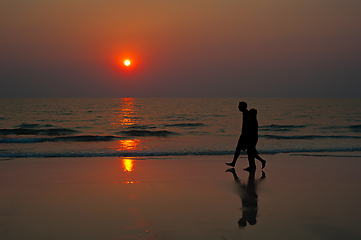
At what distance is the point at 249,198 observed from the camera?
19.8ft

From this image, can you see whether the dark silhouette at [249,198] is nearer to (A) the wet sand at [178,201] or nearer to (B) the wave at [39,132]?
(A) the wet sand at [178,201]

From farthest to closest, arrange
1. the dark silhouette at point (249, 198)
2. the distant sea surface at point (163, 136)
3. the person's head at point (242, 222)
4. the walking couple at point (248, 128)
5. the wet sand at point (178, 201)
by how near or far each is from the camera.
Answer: the distant sea surface at point (163, 136)
the walking couple at point (248, 128)
the dark silhouette at point (249, 198)
the person's head at point (242, 222)
the wet sand at point (178, 201)

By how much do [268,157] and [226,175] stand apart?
140 inches

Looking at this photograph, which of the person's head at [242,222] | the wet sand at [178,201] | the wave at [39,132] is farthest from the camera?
the wave at [39,132]

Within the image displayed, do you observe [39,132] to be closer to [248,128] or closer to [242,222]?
[248,128]

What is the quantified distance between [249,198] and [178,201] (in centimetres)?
146

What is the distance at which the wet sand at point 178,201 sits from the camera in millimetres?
4359

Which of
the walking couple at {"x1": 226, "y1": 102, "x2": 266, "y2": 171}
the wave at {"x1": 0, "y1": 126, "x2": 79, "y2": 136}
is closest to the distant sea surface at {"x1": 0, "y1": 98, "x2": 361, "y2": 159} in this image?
the wave at {"x1": 0, "y1": 126, "x2": 79, "y2": 136}

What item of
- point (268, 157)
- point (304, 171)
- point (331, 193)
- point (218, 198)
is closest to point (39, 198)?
point (218, 198)

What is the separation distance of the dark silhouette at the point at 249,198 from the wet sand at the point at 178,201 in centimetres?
2

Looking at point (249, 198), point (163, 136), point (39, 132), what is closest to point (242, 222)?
point (249, 198)

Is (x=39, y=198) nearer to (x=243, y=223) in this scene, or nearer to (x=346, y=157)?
(x=243, y=223)

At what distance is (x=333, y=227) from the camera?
4480 mm

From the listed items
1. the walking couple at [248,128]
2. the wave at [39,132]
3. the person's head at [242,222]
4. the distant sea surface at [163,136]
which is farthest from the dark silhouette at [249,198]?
the wave at [39,132]
